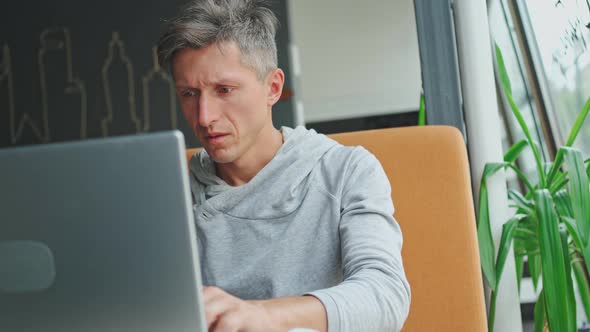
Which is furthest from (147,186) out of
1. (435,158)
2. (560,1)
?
(560,1)

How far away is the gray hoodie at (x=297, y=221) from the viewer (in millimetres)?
1326

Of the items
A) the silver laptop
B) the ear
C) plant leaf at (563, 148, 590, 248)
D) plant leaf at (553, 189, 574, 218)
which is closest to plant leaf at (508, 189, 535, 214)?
plant leaf at (553, 189, 574, 218)

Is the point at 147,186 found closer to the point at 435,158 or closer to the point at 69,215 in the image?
the point at 69,215

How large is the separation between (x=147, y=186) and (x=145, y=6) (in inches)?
185

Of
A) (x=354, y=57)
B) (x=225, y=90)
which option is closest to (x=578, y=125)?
(x=225, y=90)

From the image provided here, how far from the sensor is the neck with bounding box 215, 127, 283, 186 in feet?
5.13

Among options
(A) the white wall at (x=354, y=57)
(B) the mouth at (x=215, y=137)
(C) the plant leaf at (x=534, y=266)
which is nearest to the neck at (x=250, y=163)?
(B) the mouth at (x=215, y=137)

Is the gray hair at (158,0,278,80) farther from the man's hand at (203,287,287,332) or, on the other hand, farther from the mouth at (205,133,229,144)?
the man's hand at (203,287,287,332)


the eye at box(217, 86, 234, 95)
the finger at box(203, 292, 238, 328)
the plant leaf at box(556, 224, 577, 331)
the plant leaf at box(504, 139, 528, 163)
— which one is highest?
the eye at box(217, 86, 234, 95)

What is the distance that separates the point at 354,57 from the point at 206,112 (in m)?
3.79

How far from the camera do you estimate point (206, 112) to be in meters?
1.40

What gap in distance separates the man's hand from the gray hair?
69 centimetres

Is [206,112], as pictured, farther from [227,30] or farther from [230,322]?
[230,322]

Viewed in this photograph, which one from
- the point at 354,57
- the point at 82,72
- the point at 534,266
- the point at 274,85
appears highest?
the point at 82,72
